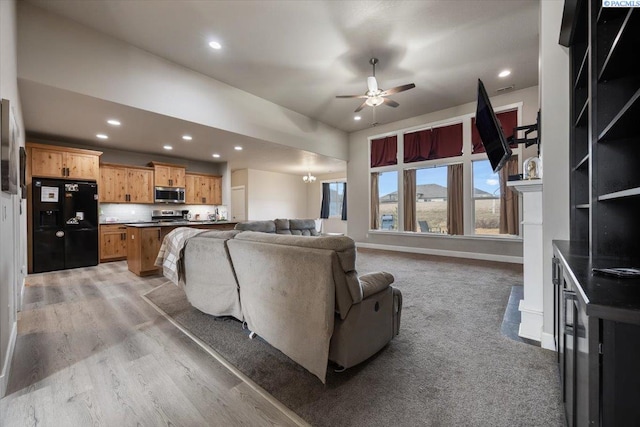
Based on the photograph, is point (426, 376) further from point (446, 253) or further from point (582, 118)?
point (446, 253)

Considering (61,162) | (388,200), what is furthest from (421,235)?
(61,162)

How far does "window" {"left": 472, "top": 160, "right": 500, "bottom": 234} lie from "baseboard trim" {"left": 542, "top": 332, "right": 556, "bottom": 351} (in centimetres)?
415

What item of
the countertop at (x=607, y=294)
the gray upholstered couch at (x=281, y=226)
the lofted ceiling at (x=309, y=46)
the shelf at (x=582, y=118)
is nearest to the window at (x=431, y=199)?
the lofted ceiling at (x=309, y=46)

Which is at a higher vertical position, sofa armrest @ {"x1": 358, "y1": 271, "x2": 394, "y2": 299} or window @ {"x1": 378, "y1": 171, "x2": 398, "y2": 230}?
window @ {"x1": 378, "y1": 171, "x2": 398, "y2": 230}

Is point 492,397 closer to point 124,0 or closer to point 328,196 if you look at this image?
point 124,0

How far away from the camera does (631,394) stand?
2.20 feet

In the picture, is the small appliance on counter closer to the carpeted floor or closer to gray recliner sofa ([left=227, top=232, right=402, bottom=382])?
the carpeted floor

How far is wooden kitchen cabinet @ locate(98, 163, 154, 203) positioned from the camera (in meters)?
6.17

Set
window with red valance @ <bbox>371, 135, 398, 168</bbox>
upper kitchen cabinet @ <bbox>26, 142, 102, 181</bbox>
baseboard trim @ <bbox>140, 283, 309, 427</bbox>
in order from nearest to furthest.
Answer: baseboard trim @ <bbox>140, 283, 309, 427</bbox>, upper kitchen cabinet @ <bbox>26, 142, 102, 181</bbox>, window with red valance @ <bbox>371, 135, 398, 168</bbox>

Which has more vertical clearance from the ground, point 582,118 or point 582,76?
point 582,76

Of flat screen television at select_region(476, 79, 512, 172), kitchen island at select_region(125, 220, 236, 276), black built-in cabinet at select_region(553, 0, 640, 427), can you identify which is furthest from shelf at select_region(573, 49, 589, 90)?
kitchen island at select_region(125, 220, 236, 276)

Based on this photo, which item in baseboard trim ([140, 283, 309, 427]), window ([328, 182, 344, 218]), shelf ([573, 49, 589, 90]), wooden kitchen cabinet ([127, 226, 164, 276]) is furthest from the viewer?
window ([328, 182, 344, 218])

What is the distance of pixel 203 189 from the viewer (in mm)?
7910

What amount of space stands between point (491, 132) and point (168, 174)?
286 inches
